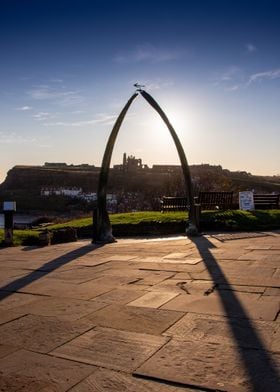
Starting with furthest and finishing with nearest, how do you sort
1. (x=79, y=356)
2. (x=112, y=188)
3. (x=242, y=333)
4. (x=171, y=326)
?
(x=112, y=188), (x=171, y=326), (x=242, y=333), (x=79, y=356)

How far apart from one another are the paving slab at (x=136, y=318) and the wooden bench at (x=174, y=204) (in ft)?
47.9

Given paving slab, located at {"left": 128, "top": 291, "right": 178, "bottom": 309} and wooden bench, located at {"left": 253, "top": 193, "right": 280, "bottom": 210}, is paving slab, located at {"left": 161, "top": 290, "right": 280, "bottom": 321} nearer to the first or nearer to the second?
paving slab, located at {"left": 128, "top": 291, "right": 178, "bottom": 309}

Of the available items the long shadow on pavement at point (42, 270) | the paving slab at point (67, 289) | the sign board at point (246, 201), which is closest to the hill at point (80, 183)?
the sign board at point (246, 201)

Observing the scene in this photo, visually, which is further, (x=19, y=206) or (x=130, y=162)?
(x=130, y=162)

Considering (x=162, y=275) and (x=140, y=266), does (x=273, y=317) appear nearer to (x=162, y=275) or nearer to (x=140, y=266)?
(x=162, y=275)

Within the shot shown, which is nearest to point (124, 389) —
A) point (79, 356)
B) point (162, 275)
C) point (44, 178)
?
point (79, 356)

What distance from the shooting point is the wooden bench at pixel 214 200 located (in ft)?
63.4

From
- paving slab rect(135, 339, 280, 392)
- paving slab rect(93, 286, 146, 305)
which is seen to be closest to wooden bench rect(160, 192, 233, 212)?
paving slab rect(93, 286, 146, 305)

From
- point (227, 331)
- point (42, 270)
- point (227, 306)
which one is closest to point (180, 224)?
point (42, 270)

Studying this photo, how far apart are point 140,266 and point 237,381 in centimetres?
475

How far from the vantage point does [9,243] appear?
39.9 ft

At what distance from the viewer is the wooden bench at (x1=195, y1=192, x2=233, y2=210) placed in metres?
19.3

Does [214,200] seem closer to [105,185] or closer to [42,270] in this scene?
[105,185]

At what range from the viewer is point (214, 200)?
63.9 ft
